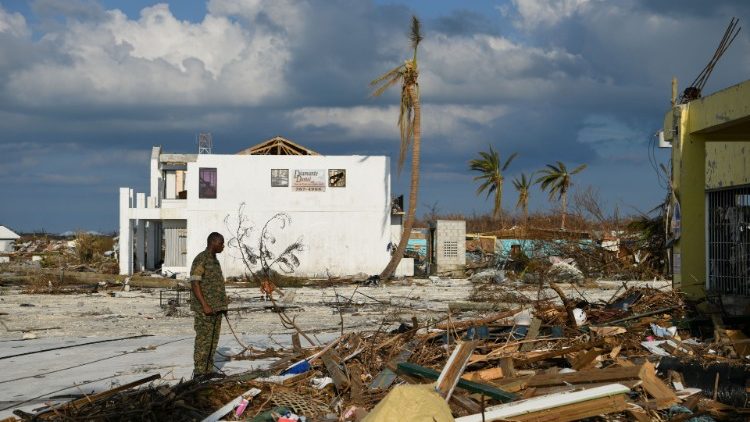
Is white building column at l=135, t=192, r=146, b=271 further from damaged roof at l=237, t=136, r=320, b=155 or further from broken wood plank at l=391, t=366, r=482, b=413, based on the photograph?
broken wood plank at l=391, t=366, r=482, b=413

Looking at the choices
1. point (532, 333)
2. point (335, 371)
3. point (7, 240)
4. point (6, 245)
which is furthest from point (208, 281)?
point (7, 240)

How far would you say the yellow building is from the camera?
43.4ft

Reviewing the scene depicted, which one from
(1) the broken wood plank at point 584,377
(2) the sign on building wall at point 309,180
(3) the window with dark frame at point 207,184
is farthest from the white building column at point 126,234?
(1) the broken wood plank at point 584,377

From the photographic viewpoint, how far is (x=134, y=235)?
132 feet

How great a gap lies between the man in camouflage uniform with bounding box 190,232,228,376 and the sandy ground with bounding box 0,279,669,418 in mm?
871

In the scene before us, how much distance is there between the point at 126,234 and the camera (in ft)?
126

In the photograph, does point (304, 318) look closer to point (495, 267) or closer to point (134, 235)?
point (495, 267)

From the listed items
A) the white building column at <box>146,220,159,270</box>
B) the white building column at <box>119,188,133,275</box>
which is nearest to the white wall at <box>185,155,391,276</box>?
the white building column at <box>119,188,133,275</box>

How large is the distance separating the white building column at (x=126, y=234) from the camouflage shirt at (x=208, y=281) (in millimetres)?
29658

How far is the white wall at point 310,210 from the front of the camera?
37.8 m

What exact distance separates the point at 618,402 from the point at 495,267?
27510mm

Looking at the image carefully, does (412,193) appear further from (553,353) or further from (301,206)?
(553,353)

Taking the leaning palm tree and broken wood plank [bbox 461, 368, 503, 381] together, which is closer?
broken wood plank [bbox 461, 368, 503, 381]

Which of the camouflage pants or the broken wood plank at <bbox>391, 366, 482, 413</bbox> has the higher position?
the camouflage pants
